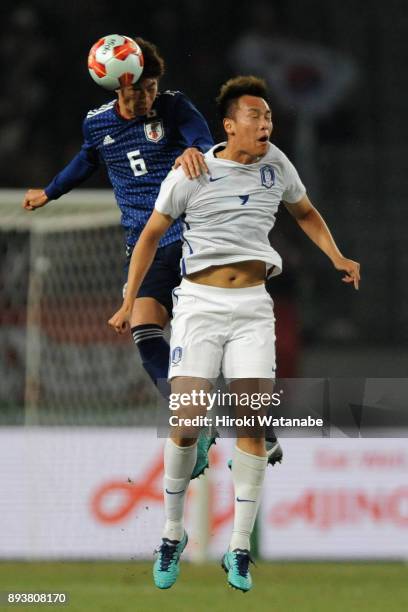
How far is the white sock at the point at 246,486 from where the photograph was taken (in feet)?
23.1

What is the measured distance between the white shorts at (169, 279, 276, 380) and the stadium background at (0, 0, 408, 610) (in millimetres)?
4843

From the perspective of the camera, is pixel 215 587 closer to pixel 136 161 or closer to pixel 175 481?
pixel 175 481

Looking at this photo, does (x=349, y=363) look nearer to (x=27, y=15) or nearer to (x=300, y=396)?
(x=27, y=15)

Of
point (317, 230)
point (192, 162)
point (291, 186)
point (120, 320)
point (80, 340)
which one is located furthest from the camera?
point (80, 340)

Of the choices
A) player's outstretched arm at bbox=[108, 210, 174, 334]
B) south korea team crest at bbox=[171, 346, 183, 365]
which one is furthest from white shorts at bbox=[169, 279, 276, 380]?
player's outstretched arm at bbox=[108, 210, 174, 334]

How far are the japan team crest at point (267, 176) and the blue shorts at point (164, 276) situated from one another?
29.6 inches

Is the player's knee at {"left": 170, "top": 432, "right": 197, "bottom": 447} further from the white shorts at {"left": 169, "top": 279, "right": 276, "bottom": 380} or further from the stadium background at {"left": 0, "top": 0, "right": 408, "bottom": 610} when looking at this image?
the stadium background at {"left": 0, "top": 0, "right": 408, "bottom": 610}

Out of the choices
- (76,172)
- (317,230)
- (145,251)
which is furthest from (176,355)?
(76,172)

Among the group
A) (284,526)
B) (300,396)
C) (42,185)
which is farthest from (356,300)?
(300,396)

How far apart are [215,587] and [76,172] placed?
4.51 metres

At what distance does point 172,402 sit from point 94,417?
7.38 m

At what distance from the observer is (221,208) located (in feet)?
22.9

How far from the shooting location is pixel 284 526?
11789 mm

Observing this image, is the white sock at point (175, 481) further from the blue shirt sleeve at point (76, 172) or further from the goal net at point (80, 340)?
the goal net at point (80, 340)
